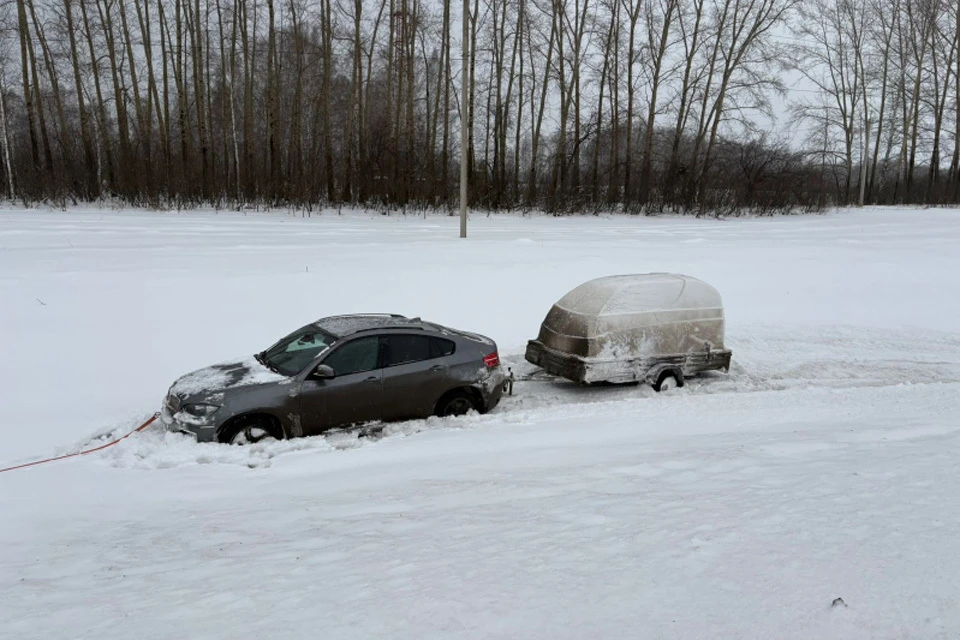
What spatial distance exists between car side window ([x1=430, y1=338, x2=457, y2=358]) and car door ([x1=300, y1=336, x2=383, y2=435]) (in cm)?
72

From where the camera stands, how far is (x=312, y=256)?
16.3 m

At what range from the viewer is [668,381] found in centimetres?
1024

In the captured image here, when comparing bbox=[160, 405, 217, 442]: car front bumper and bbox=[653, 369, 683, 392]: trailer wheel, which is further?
bbox=[653, 369, 683, 392]: trailer wheel

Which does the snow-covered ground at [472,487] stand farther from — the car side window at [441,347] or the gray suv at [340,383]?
the car side window at [441,347]

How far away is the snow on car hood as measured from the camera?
746cm

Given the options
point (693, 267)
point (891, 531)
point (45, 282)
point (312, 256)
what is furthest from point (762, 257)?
point (45, 282)

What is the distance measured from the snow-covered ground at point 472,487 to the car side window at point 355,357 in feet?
3.08

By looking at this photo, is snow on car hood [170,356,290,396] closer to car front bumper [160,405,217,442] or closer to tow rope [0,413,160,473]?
car front bumper [160,405,217,442]

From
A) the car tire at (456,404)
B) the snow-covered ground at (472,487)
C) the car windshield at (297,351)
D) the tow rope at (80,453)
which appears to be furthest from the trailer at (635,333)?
the tow rope at (80,453)

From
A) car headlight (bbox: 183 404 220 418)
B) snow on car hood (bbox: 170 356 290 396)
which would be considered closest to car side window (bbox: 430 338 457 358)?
snow on car hood (bbox: 170 356 290 396)

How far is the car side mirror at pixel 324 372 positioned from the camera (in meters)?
7.65

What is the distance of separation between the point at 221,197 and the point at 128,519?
80.5 ft

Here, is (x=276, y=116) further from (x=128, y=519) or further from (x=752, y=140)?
(x=128, y=519)

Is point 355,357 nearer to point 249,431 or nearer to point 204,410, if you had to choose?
point 249,431
